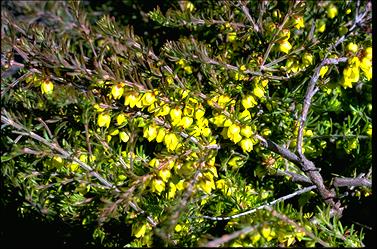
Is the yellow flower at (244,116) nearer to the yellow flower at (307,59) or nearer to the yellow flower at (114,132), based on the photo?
the yellow flower at (307,59)

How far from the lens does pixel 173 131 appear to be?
1.53 meters

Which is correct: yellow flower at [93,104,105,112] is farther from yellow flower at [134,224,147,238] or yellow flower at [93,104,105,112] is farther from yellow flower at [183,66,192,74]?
yellow flower at [183,66,192,74]

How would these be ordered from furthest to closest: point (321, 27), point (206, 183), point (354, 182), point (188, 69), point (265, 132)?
1. point (321, 27)
2. point (188, 69)
3. point (265, 132)
4. point (354, 182)
5. point (206, 183)

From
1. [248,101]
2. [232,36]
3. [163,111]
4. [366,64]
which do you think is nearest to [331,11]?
[232,36]

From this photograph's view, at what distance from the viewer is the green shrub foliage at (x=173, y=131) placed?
1.42 m

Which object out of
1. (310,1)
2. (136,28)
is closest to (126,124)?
(310,1)

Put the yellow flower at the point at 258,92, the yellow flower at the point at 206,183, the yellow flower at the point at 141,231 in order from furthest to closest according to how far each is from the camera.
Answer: the yellow flower at the point at 258,92 < the yellow flower at the point at 141,231 < the yellow flower at the point at 206,183

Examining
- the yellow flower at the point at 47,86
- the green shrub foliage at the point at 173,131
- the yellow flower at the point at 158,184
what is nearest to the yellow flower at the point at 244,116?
the green shrub foliage at the point at 173,131

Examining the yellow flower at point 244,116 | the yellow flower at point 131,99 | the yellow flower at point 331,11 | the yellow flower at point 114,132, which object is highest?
the yellow flower at point 331,11

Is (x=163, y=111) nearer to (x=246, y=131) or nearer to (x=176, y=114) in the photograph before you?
(x=176, y=114)

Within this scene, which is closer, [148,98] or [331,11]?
[148,98]

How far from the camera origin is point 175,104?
154cm

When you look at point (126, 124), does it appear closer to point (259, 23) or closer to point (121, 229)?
point (121, 229)

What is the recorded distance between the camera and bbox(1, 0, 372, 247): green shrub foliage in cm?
142
